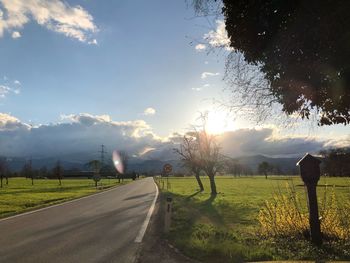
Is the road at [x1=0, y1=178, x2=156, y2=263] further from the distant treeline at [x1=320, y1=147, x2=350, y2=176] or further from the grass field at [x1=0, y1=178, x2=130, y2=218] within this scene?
the grass field at [x1=0, y1=178, x2=130, y2=218]

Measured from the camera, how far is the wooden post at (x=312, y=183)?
392 inches

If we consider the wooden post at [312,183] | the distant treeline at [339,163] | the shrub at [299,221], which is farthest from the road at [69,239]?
the distant treeline at [339,163]

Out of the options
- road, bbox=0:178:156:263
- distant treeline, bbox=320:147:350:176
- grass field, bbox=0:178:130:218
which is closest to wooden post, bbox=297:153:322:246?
distant treeline, bbox=320:147:350:176

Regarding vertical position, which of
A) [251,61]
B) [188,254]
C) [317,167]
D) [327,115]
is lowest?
[188,254]

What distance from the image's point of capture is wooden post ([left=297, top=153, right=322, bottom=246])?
9.95m

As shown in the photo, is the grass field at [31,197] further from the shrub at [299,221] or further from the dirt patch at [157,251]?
the shrub at [299,221]

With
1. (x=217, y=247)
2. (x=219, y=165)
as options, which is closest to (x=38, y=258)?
(x=217, y=247)

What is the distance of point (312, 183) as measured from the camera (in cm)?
1002

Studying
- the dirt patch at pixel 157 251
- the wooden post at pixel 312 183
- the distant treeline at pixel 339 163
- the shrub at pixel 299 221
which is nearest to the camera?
the distant treeline at pixel 339 163

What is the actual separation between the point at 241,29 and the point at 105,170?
178 metres

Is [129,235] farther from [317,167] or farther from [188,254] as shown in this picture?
[317,167]

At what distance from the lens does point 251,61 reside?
769 centimetres

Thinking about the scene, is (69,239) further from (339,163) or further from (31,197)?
(31,197)

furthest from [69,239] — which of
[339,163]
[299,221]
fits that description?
[339,163]
